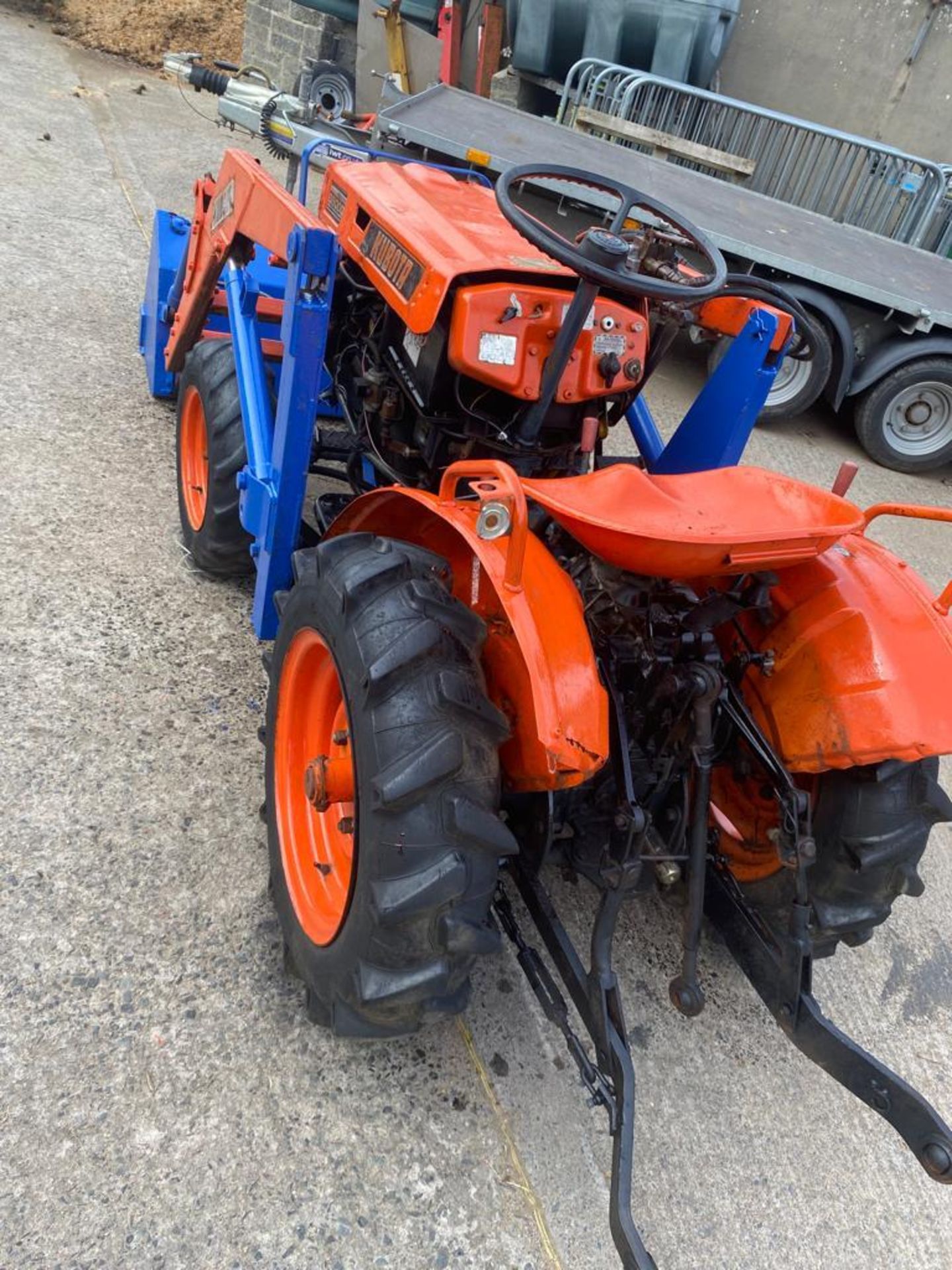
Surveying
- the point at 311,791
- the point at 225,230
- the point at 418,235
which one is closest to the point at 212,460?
the point at 225,230

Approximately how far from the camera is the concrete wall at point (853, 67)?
26.4 ft

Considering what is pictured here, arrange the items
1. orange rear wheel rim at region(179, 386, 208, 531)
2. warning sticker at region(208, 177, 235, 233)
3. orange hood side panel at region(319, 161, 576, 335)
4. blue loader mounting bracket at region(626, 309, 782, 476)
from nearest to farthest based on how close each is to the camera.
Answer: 1. orange hood side panel at region(319, 161, 576, 335)
2. blue loader mounting bracket at region(626, 309, 782, 476)
3. warning sticker at region(208, 177, 235, 233)
4. orange rear wheel rim at region(179, 386, 208, 531)

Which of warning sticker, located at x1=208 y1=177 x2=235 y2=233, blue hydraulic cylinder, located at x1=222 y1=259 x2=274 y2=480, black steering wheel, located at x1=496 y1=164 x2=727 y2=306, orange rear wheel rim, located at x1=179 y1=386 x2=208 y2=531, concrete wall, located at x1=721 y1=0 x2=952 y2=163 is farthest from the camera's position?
concrete wall, located at x1=721 y1=0 x2=952 y2=163

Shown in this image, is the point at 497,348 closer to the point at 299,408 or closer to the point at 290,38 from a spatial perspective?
the point at 299,408

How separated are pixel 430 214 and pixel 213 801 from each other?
5.40 ft

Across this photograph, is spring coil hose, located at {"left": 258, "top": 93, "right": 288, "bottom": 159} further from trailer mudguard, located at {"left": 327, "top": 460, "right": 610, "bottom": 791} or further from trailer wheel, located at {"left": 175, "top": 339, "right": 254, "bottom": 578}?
trailer mudguard, located at {"left": 327, "top": 460, "right": 610, "bottom": 791}

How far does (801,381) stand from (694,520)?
5119 mm

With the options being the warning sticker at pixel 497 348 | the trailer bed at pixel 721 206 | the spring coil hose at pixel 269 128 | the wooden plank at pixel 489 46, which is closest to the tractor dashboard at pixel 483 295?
the warning sticker at pixel 497 348

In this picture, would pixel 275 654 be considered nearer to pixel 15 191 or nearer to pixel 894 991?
pixel 894 991

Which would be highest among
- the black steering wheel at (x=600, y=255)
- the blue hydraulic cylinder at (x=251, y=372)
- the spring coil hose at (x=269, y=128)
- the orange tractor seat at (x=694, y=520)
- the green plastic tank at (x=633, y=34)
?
the green plastic tank at (x=633, y=34)

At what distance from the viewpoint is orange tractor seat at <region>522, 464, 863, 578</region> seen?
4.93 feet

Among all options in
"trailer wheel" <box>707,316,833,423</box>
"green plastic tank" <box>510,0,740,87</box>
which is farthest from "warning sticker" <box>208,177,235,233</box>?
"green plastic tank" <box>510,0,740,87</box>

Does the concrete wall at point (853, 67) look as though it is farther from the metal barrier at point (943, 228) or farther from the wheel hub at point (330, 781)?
the wheel hub at point (330, 781)

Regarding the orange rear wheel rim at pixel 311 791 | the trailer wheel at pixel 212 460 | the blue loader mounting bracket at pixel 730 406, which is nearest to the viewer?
the orange rear wheel rim at pixel 311 791
